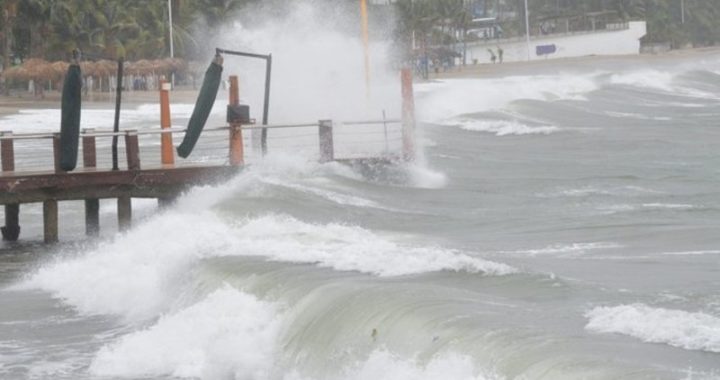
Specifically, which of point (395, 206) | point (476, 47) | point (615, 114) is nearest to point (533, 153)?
point (395, 206)

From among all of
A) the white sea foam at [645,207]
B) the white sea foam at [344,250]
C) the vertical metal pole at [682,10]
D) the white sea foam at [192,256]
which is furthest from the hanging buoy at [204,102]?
the vertical metal pole at [682,10]

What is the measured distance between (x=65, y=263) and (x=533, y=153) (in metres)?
18.2

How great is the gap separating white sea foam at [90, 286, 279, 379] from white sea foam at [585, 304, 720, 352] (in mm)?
2561

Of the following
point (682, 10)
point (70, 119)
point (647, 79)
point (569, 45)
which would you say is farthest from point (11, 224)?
point (682, 10)

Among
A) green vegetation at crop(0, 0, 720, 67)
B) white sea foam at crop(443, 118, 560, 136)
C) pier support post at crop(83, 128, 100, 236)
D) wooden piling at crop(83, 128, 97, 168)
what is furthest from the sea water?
green vegetation at crop(0, 0, 720, 67)

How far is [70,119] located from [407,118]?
506 cm

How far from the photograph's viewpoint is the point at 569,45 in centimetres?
12850

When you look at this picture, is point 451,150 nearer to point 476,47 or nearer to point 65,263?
point 65,263

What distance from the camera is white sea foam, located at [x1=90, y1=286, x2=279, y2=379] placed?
438 inches

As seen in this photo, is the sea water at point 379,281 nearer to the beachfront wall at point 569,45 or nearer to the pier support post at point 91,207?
the pier support post at point 91,207

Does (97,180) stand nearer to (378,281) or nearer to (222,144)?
(378,281)

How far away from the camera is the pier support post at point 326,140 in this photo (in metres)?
20.0

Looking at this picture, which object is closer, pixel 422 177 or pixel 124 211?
pixel 124 211

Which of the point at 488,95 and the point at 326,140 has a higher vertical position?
the point at 488,95
